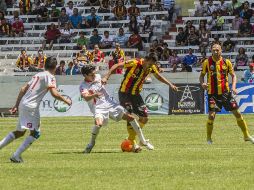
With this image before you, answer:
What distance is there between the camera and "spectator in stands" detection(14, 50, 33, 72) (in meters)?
41.8

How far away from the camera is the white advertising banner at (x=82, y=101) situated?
36406 millimetres

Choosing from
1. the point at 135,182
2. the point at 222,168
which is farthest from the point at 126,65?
the point at 135,182

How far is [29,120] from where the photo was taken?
16.8m

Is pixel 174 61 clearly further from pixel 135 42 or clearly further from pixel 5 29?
pixel 5 29

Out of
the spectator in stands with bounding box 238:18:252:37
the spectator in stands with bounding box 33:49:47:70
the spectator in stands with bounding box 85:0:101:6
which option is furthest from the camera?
the spectator in stands with bounding box 85:0:101:6

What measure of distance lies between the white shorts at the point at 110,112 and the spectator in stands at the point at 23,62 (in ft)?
72.3

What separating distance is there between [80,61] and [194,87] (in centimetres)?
484

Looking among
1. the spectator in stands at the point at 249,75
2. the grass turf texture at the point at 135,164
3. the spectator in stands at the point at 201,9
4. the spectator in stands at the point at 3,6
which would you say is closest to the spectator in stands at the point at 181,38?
the spectator in stands at the point at 201,9

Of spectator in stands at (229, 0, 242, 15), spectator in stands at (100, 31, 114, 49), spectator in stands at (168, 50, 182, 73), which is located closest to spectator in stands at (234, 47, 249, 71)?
spectator in stands at (168, 50, 182, 73)

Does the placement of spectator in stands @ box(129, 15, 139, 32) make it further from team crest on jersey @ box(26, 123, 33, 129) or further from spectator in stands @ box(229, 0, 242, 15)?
team crest on jersey @ box(26, 123, 33, 129)

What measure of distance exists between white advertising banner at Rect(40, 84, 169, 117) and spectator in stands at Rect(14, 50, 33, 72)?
4661mm

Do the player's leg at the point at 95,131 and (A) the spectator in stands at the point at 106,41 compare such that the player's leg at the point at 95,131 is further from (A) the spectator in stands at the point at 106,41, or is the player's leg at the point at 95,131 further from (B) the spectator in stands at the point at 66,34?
(B) the spectator in stands at the point at 66,34

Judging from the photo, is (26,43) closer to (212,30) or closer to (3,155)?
(212,30)

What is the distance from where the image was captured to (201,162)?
16500 mm
